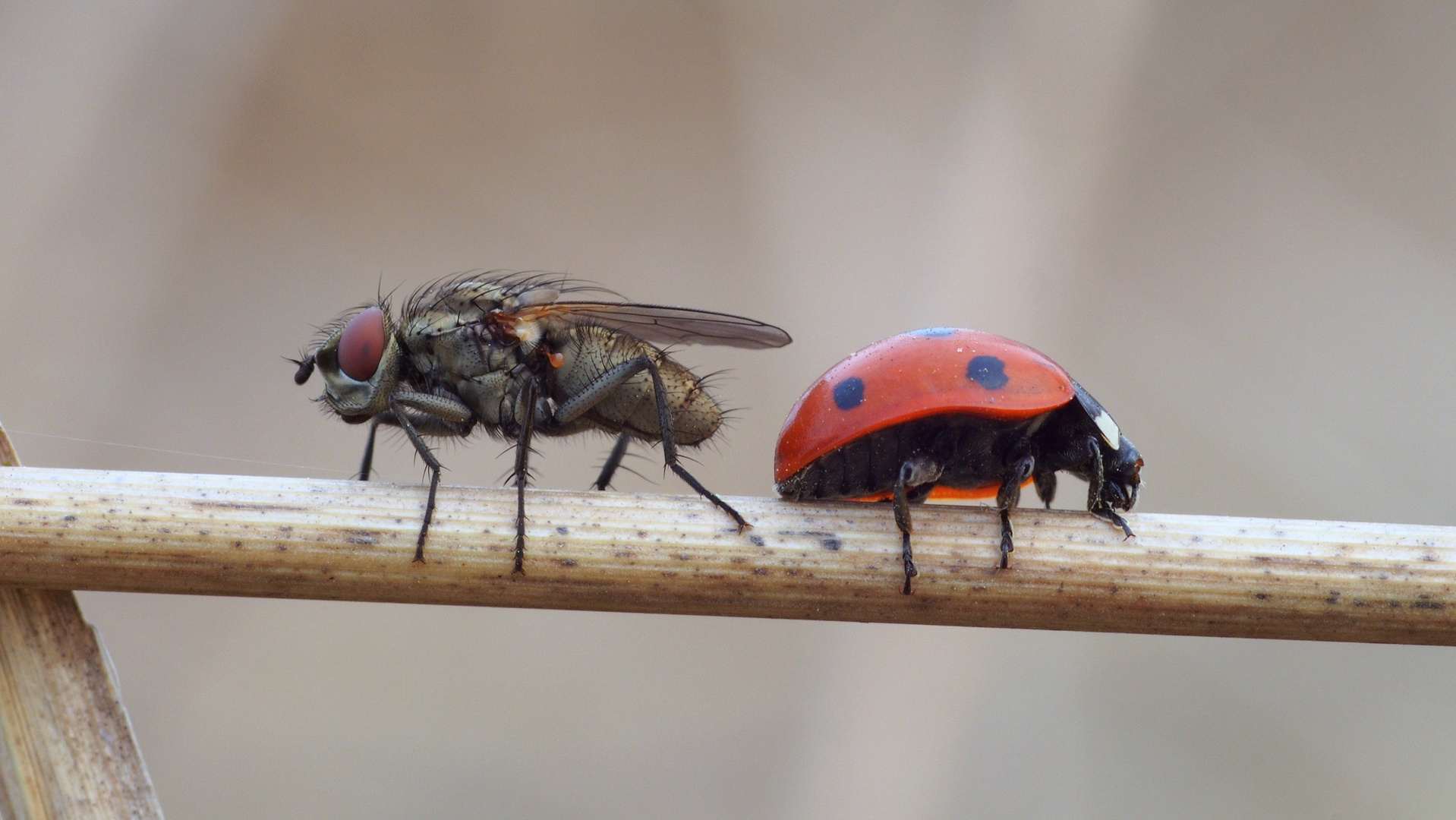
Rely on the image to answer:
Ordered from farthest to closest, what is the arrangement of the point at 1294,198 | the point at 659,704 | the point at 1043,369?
the point at 1294,198 → the point at 659,704 → the point at 1043,369

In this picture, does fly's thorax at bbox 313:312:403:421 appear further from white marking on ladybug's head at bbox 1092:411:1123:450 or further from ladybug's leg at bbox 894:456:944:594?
white marking on ladybug's head at bbox 1092:411:1123:450

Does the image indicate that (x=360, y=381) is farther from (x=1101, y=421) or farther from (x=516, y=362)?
(x=1101, y=421)

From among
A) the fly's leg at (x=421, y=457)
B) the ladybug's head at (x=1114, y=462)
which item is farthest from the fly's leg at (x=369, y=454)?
the ladybug's head at (x=1114, y=462)

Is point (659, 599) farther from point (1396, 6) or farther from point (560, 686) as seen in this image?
point (1396, 6)

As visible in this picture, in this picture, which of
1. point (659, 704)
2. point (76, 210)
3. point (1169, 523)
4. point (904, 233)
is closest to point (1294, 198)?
point (904, 233)

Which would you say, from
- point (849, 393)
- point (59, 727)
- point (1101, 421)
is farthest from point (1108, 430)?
point (59, 727)

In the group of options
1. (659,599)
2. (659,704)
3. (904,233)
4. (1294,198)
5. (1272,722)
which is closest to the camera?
(659,599)

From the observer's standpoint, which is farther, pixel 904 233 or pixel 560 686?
pixel 904 233
